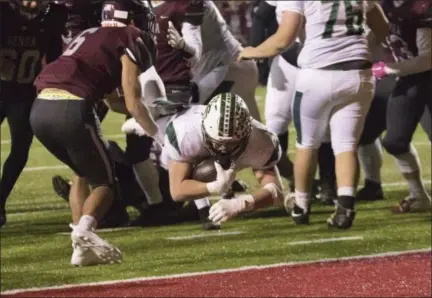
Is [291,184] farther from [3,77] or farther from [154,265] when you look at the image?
[3,77]

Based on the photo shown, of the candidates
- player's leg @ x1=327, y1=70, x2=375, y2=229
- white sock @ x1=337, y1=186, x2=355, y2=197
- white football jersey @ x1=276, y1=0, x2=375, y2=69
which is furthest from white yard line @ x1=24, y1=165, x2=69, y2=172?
white football jersey @ x1=276, y1=0, x2=375, y2=69

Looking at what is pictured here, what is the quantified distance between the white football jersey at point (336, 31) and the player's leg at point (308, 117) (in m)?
0.08

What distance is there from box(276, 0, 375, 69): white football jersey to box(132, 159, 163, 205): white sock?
129cm

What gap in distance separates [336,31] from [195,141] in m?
2.14

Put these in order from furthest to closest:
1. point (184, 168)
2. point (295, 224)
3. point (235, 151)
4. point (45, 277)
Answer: point (295, 224), point (45, 277), point (184, 168), point (235, 151)

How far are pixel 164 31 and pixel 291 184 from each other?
13.7 ft

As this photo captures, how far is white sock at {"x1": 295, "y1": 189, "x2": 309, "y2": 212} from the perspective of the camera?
542cm

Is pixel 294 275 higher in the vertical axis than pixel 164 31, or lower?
lower

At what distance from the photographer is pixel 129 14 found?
7.60 ft

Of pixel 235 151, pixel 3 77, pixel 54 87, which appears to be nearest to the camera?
pixel 235 151

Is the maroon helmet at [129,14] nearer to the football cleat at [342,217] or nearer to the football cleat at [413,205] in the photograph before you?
the football cleat at [342,217]

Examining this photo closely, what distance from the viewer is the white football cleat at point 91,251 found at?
3.83 m

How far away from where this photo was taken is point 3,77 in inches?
184

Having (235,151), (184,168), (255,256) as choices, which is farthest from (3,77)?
(235,151)
